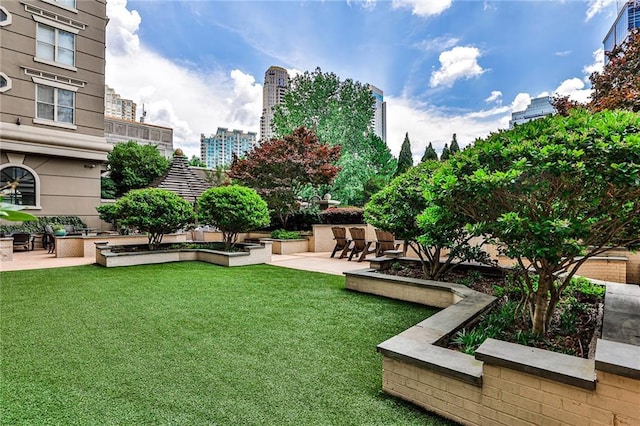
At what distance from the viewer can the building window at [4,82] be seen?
478 inches

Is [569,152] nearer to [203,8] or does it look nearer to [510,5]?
[510,5]

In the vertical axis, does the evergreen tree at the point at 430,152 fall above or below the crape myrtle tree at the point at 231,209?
above

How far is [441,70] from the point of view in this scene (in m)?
16.4

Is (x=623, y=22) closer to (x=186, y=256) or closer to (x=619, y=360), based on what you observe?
(x=619, y=360)

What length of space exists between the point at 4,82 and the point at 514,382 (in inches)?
678

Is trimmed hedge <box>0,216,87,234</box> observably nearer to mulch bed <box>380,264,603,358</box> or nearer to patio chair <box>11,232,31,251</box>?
patio chair <box>11,232,31,251</box>

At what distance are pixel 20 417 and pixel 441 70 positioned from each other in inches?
718

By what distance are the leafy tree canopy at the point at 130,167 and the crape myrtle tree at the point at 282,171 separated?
12.9 m

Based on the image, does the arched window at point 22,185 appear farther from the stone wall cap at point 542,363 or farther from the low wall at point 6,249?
the stone wall cap at point 542,363

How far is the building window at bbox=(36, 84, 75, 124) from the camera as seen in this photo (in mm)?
12969

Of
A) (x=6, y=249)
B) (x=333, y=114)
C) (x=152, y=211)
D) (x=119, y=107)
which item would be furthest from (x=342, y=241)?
(x=119, y=107)

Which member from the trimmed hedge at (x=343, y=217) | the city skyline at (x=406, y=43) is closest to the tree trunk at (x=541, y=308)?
the city skyline at (x=406, y=43)

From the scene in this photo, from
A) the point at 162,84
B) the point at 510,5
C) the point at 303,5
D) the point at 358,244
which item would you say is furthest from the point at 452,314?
the point at 162,84

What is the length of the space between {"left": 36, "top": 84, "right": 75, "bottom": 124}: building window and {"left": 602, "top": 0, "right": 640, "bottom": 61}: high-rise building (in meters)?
19.8
